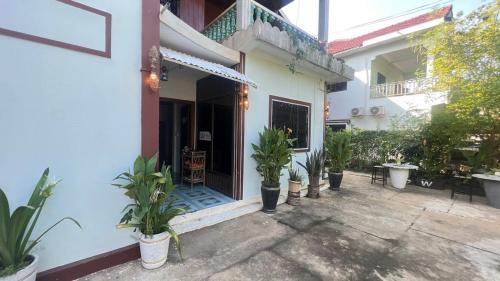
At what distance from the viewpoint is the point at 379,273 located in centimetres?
243

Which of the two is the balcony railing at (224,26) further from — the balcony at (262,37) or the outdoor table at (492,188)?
the outdoor table at (492,188)

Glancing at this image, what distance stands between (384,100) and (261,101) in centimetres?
726

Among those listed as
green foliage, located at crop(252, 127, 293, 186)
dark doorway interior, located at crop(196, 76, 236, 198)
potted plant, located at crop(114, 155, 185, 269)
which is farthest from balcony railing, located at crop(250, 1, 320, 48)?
potted plant, located at crop(114, 155, 185, 269)

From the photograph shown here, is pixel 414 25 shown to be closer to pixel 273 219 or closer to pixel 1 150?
pixel 273 219

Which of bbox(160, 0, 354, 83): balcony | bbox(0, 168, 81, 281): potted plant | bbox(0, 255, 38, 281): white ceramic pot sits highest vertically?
bbox(160, 0, 354, 83): balcony

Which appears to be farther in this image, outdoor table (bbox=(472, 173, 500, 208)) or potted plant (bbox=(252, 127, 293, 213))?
outdoor table (bbox=(472, 173, 500, 208))

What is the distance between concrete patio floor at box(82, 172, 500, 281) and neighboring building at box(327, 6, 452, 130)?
506 centimetres

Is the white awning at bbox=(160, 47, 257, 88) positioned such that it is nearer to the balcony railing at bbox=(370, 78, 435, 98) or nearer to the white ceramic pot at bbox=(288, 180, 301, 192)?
the white ceramic pot at bbox=(288, 180, 301, 192)

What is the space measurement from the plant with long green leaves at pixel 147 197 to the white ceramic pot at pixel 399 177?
20.7 ft

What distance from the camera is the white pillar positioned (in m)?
4.10

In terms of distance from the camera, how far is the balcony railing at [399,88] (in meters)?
8.34

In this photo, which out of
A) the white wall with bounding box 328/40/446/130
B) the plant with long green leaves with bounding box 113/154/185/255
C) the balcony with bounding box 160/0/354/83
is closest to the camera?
the plant with long green leaves with bounding box 113/154/185/255

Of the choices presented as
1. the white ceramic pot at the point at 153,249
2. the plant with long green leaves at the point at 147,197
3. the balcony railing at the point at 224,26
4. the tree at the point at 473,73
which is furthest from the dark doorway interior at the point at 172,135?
the tree at the point at 473,73

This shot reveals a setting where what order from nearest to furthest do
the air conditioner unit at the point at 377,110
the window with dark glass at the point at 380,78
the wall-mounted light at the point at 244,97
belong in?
the wall-mounted light at the point at 244,97, the air conditioner unit at the point at 377,110, the window with dark glass at the point at 380,78
